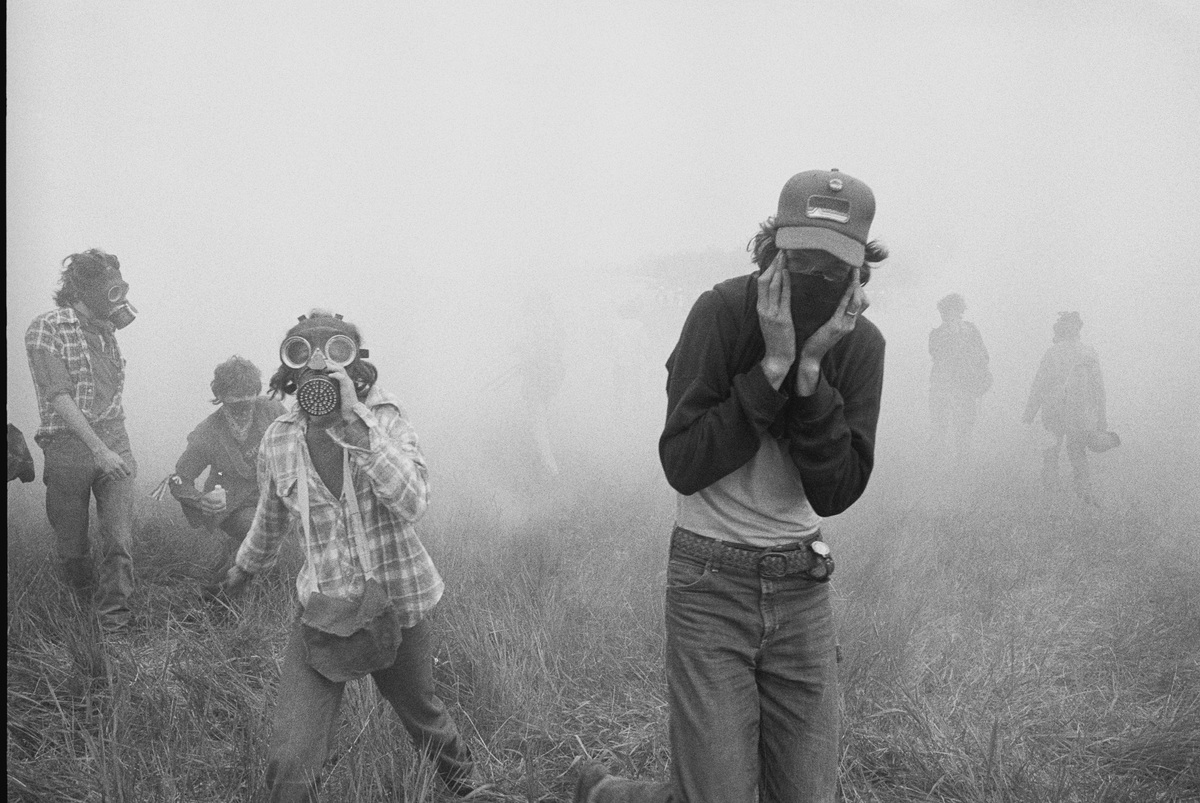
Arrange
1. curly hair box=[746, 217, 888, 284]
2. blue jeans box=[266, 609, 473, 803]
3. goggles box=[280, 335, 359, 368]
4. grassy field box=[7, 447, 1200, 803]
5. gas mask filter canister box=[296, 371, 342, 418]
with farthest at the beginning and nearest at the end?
grassy field box=[7, 447, 1200, 803] < goggles box=[280, 335, 359, 368] < gas mask filter canister box=[296, 371, 342, 418] < blue jeans box=[266, 609, 473, 803] < curly hair box=[746, 217, 888, 284]

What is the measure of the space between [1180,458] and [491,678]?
9.51m

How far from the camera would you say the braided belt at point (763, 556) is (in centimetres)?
189

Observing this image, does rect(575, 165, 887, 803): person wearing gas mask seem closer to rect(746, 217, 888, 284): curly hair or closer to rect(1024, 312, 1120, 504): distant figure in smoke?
rect(746, 217, 888, 284): curly hair

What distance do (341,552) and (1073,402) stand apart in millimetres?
7200

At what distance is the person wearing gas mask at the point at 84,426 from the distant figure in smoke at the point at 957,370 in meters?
8.35

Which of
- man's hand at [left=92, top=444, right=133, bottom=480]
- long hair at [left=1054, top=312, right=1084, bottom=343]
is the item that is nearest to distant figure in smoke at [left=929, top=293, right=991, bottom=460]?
long hair at [left=1054, top=312, right=1084, bottom=343]

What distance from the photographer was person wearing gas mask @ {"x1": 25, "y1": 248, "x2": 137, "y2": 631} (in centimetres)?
405

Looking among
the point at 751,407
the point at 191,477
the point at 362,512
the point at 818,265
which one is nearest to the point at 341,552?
the point at 362,512

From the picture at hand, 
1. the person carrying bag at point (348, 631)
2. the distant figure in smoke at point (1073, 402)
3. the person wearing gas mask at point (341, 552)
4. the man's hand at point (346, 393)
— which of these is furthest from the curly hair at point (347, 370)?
the distant figure in smoke at point (1073, 402)

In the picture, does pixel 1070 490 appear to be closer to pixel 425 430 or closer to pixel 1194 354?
pixel 425 430

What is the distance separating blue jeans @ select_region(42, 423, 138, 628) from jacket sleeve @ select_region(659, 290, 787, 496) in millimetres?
3494

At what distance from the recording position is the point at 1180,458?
30.5 feet

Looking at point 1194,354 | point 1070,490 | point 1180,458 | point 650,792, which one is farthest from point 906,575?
point 1194,354

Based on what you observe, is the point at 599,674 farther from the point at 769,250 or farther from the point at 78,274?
the point at 78,274
